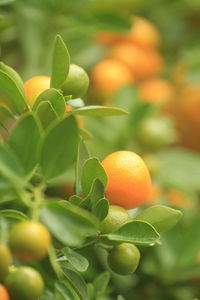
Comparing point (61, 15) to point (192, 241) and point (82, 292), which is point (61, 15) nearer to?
point (192, 241)

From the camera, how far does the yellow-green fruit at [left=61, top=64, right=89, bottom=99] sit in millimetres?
573

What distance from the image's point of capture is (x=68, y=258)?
50 centimetres

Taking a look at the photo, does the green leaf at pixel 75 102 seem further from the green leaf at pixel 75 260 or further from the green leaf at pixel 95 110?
the green leaf at pixel 75 260

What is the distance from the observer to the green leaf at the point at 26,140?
46 centimetres

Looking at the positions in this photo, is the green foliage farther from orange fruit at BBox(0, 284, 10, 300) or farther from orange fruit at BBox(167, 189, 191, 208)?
orange fruit at BBox(167, 189, 191, 208)

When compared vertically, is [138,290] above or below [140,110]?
below

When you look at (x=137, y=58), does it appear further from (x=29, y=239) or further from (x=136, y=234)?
(x=29, y=239)

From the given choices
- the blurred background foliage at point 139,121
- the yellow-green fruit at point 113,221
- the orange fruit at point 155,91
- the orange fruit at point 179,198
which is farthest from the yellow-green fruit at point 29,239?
the orange fruit at point 155,91

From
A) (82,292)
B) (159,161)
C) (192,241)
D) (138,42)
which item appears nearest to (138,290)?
(192,241)

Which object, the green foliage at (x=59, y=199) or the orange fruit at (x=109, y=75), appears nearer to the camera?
the green foliage at (x=59, y=199)

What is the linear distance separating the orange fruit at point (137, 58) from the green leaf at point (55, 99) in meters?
0.74

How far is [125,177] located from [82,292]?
99mm

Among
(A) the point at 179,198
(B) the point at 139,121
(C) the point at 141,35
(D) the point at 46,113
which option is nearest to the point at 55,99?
(D) the point at 46,113

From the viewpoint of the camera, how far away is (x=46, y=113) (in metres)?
0.53
